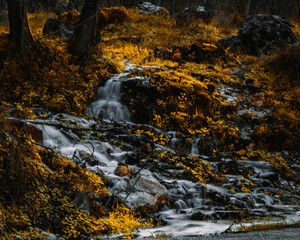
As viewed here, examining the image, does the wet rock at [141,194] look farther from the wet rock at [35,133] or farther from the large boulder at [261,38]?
the large boulder at [261,38]

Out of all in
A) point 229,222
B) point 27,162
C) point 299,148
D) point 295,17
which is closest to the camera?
point 27,162

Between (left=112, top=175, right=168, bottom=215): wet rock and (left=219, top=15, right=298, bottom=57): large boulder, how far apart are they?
10489mm

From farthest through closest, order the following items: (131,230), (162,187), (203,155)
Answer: (203,155) < (162,187) < (131,230)

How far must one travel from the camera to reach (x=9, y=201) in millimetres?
2643

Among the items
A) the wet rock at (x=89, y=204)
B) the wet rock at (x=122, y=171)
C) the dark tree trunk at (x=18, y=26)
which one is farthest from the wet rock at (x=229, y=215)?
the dark tree trunk at (x=18, y=26)

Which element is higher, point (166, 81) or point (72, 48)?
point (72, 48)

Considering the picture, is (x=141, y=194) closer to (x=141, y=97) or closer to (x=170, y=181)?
(x=170, y=181)

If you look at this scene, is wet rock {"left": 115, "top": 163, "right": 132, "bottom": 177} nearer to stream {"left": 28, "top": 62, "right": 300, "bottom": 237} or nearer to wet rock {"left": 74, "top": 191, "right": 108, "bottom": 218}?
stream {"left": 28, "top": 62, "right": 300, "bottom": 237}

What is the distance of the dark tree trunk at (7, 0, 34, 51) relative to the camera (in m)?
6.34

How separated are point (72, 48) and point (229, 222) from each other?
7.14 m

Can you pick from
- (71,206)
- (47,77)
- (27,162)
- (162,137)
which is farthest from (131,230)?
(47,77)

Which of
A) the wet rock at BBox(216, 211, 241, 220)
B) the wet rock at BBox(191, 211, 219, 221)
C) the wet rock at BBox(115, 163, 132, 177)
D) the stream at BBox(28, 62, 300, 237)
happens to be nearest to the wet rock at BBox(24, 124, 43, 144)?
the stream at BBox(28, 62, 300, 237)

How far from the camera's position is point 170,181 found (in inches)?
196

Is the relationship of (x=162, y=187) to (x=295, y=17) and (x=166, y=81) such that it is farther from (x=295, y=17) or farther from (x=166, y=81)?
(x=295, y=17)
